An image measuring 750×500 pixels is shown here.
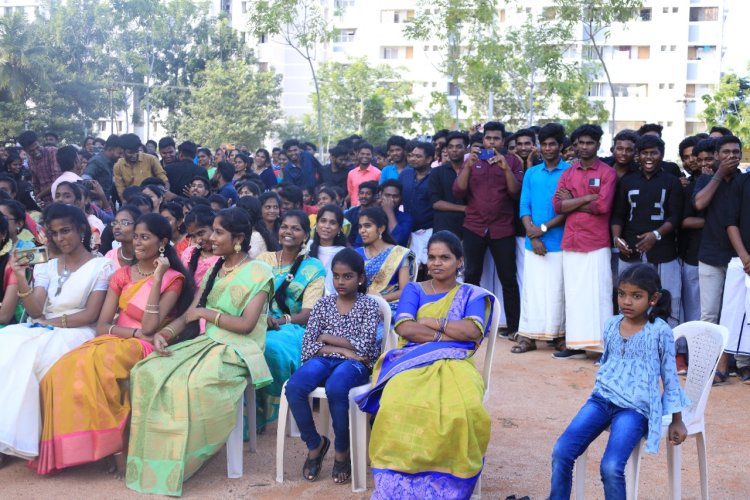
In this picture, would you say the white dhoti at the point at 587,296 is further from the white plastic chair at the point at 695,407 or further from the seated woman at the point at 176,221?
the seated woman at the point at 176,221

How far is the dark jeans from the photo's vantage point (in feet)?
28.1

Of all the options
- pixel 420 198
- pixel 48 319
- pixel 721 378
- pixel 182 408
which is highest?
pixel 420 198

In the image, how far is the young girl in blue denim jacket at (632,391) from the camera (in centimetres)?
402

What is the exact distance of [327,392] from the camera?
4.80 meters

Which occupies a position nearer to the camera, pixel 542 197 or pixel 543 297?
pixel 542 197

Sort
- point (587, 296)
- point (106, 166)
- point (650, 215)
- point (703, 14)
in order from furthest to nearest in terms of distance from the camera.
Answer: point (703, 14) → point (106, 166) → point (587, 296) → point (650, 215)

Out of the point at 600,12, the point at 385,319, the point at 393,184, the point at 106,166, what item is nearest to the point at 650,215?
the point at 393,184

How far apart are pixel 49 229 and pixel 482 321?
112 inches

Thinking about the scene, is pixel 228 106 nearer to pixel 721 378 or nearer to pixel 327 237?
pixel 327 237

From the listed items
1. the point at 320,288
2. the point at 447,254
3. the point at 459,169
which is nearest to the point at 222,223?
the point at 320,288

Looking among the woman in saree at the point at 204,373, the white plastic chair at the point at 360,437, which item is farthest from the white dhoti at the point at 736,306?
the woman in saree at the point at 204,373

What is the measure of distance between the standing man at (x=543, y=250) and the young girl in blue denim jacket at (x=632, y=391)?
3.78 meters

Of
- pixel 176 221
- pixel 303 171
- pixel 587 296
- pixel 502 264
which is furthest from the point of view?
pixel 303 171

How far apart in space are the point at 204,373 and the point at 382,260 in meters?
2.00
